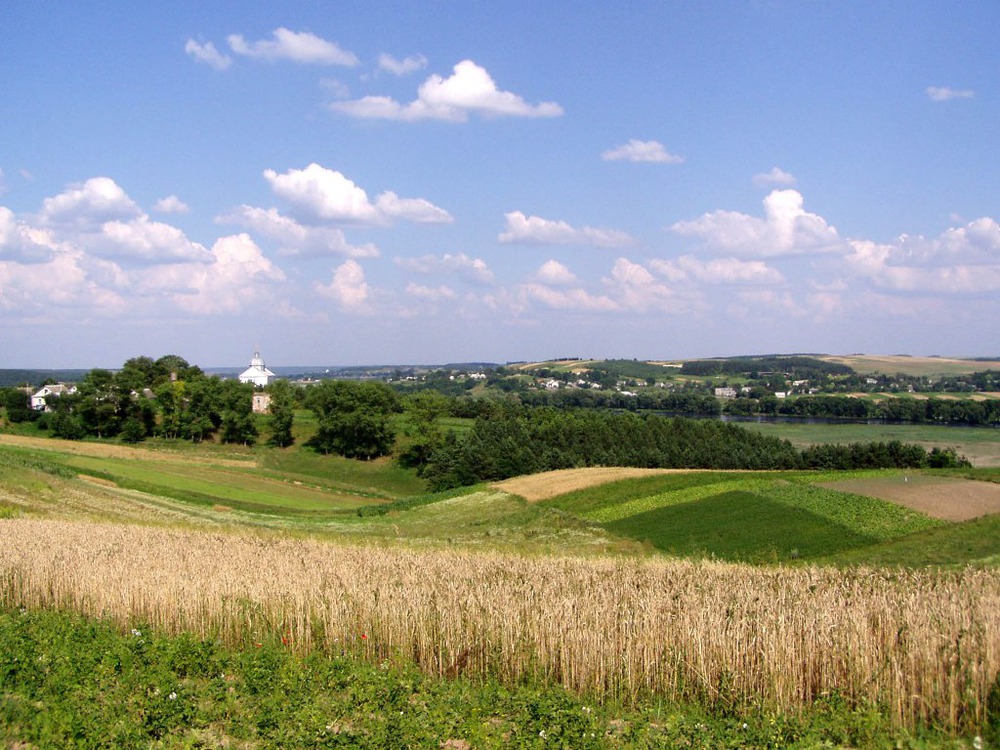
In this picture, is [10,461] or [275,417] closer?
[10,461]

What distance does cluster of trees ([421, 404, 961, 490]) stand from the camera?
76.1 m

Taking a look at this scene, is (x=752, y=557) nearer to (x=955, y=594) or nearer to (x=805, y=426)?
(x=955, y=594)

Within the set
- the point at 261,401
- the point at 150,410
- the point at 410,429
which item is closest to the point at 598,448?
the point at 410,429

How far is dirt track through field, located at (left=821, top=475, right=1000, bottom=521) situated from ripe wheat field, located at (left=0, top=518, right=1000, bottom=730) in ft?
60.8

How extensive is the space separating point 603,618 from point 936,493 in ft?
88.1

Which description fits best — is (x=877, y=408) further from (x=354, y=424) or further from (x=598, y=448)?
(x=354, y=424)

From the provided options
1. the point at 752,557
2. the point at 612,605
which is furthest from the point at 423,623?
the point at 752,557

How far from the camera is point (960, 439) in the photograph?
93.7 meters

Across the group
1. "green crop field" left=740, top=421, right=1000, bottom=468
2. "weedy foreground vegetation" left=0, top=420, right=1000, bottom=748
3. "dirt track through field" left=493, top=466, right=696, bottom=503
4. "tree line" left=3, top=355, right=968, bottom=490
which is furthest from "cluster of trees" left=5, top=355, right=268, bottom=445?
"weedy foreground vegetation" left=0, top=420, right=1000, bottom=748

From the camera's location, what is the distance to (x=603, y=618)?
970cm

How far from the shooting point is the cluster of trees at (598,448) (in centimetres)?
7606

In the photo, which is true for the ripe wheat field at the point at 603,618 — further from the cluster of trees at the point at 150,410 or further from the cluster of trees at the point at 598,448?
the cluster of trees at the point at 150,410

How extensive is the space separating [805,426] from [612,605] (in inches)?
4902

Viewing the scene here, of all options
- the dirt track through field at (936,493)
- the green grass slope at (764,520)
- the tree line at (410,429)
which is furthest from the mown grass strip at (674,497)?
the tree line at (410,429)
